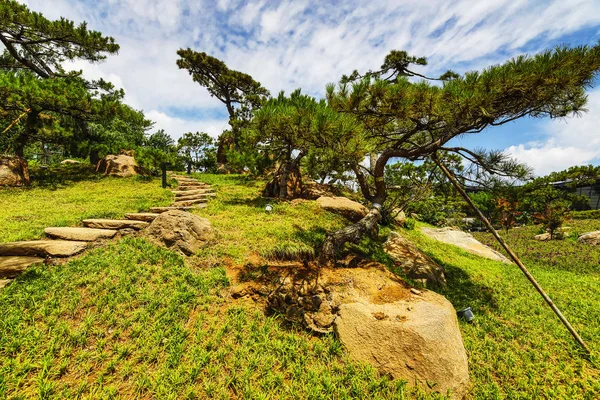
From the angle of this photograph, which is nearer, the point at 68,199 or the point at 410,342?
the point at 410,342

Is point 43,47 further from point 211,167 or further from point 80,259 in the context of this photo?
point 80,259

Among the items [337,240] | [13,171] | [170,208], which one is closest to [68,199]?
[13,171]

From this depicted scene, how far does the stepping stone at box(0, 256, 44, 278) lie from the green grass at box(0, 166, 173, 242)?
105 centimetres

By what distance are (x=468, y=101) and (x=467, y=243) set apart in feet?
30.2

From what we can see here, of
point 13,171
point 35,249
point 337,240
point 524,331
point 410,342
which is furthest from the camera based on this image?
point 13,171

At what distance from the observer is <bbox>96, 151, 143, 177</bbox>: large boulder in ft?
40.7

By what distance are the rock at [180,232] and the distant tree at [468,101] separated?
9.19 feet

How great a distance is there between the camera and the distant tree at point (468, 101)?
140 inches

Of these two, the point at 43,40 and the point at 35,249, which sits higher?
the point at 43,40

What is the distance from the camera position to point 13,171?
9.41m

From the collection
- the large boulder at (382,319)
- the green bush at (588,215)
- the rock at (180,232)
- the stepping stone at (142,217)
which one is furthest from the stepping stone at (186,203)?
the green bush at (588,215)

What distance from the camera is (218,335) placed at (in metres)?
2.93

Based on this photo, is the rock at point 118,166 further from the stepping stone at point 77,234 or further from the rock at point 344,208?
the rock at point 344,208

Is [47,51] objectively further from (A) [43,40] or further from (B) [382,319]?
(B) [382,319]
